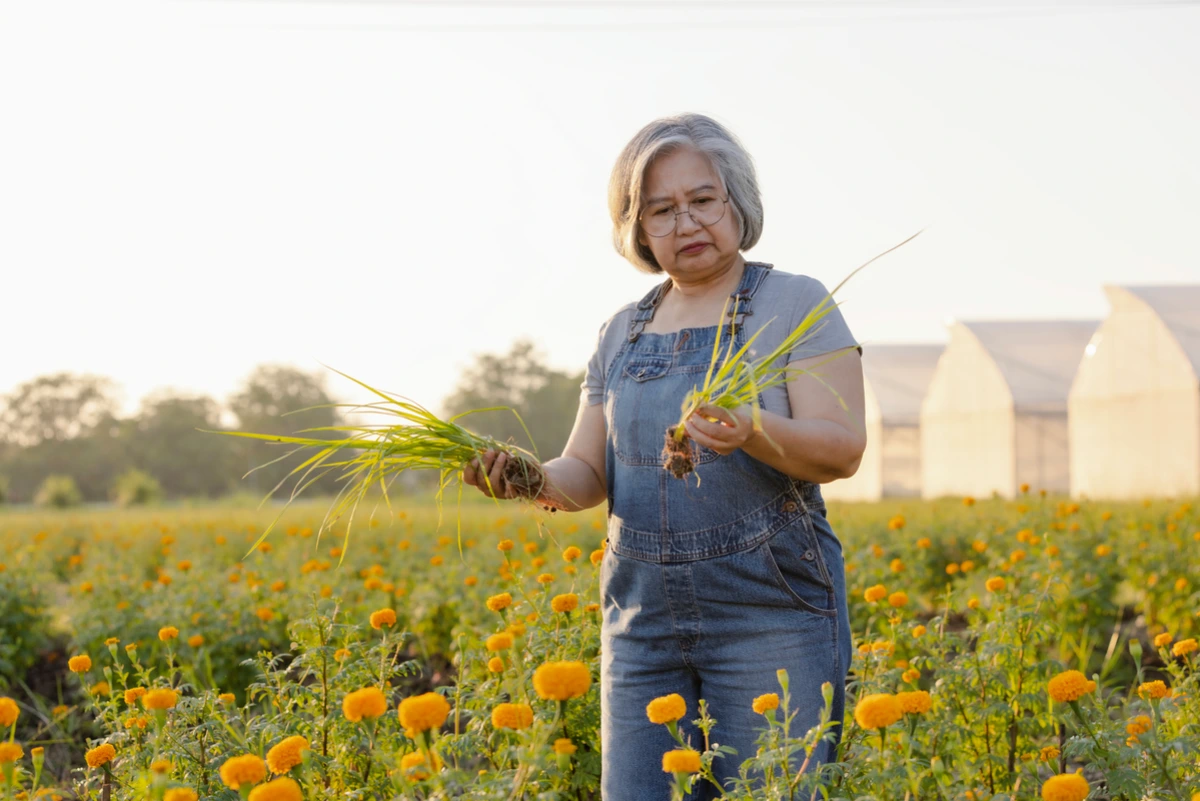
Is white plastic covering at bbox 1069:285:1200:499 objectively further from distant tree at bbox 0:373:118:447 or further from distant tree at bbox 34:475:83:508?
distant tree at bbox 0:373:118:447

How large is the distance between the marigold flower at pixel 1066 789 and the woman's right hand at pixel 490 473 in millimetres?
962

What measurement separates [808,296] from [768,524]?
1.38ft

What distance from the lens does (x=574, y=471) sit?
195cm

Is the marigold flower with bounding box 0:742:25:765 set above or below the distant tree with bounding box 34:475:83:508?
above

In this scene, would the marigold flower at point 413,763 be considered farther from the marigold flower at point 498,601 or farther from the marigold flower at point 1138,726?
the marigold flower at point 1138,726

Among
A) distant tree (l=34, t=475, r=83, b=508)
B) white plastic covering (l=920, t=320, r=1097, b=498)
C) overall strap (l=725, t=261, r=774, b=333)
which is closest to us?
overall strap (l=725, t=261, r=774, b=333)

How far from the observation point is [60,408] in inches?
1470

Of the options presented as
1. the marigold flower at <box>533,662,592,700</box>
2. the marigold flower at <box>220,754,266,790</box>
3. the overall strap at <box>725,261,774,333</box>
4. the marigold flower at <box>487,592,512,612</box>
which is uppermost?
→ the overall strap at <box>725,261,774,333</box>

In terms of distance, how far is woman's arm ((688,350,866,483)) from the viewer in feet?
4.83

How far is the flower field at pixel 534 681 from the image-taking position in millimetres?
1324

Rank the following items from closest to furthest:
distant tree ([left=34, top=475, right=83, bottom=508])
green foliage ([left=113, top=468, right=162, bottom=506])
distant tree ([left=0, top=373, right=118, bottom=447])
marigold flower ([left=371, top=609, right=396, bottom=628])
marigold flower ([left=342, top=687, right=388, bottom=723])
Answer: marigold flower ([left=342, top=687, right=388, bottom=723]), marigold flower ([left=371, top=609, right=396, bottom=628]), green foliage ([left=113, top=468, right=162, bottom=506]), distant tree ([left=34, top=475, right=83, bottom=508]), distant tree ([left=0, top=373, right=118, bottom=447])

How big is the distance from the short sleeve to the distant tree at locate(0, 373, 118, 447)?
1560 inches

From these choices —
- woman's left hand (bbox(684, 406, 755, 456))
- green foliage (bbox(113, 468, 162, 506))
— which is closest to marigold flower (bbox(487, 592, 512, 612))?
woman's left hand (bbox(684, 406, 755, 456))

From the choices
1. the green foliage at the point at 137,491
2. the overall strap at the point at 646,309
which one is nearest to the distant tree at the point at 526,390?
the green foliage at the point at 137,491
